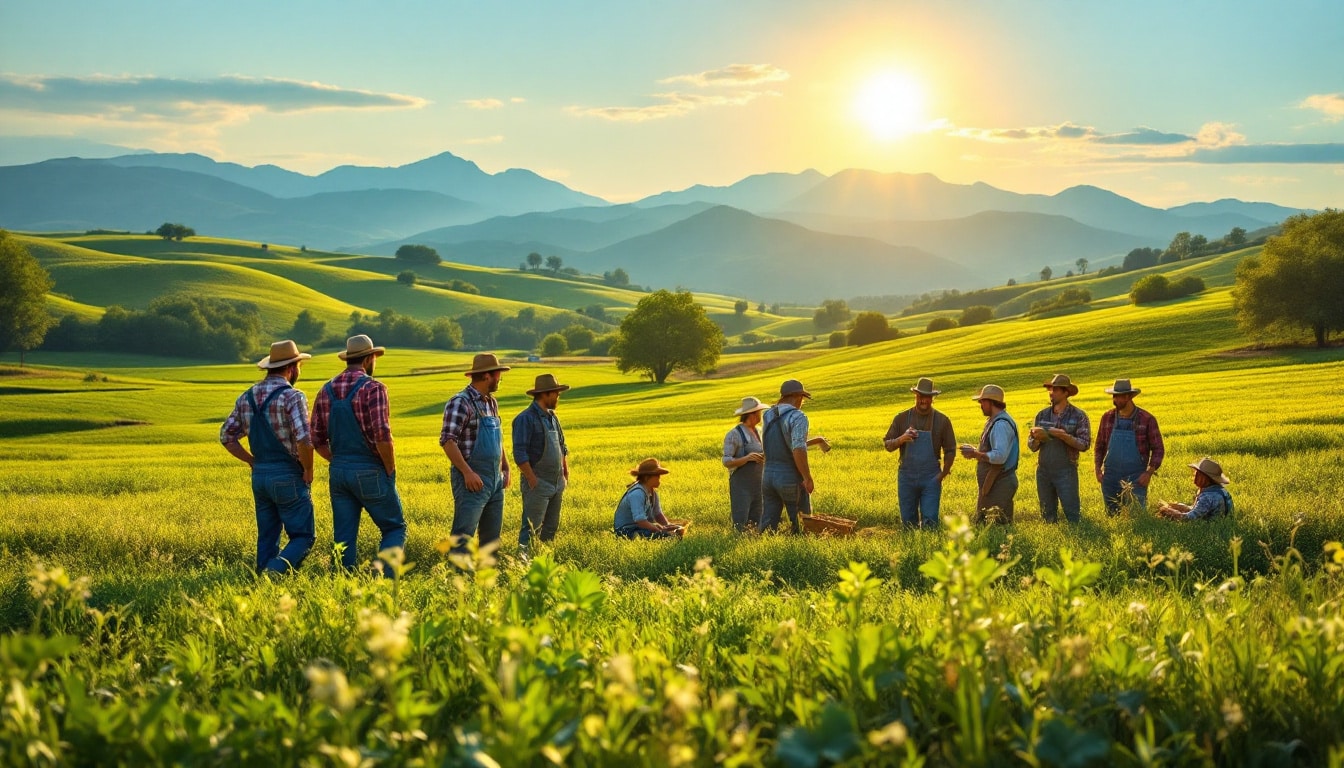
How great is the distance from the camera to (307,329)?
133 m

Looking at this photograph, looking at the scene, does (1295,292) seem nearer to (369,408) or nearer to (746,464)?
(746,464)

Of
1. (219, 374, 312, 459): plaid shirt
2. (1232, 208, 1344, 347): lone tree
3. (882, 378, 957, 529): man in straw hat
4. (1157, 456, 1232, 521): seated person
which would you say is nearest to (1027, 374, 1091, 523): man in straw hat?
(882, 378, 957, 529): man in straw hat

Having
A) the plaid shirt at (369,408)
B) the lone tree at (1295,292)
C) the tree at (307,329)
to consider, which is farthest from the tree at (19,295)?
the lone tree at (1295,292)

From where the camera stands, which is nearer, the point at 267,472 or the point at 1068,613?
the point at 1068,613

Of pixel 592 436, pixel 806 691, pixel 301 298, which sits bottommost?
pixel 592 436

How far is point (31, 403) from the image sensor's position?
49.5 metres

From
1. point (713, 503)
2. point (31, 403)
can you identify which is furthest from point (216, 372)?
point (713, 503)

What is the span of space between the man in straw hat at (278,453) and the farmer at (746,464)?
557 centimetres

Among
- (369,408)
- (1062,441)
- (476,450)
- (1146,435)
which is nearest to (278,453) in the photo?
(369,408)

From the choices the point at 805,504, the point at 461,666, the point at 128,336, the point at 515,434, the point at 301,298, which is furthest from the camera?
the point at 301,298

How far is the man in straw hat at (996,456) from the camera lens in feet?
40.5

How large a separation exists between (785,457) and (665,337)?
61.2 meters

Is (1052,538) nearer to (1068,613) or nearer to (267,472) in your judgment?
(1068,613)

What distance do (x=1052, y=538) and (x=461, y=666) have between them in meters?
7.82
